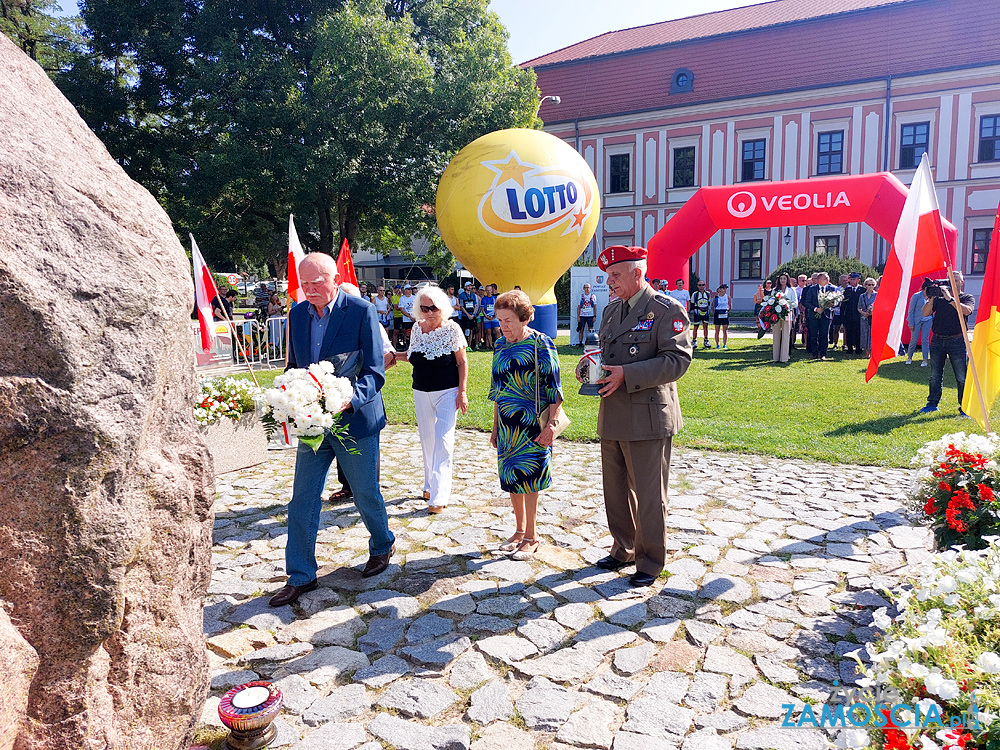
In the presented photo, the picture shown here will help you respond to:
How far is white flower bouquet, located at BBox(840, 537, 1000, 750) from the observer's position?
1.84 m

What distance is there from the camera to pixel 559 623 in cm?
404

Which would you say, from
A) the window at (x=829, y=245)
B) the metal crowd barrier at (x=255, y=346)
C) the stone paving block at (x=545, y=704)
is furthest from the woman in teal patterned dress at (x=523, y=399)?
the window at (x=829, y=245)

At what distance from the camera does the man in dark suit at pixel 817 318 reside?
16109mm

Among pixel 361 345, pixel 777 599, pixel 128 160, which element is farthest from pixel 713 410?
pixel 128 160

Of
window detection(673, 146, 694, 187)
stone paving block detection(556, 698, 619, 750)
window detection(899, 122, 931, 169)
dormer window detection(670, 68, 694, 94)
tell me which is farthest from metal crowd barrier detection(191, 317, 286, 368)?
window detection(899, 122, 931, 169)

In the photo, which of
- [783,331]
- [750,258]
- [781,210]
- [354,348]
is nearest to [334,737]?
[354,348]

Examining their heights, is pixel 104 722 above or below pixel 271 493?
above

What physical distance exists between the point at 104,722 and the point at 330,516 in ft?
12.8

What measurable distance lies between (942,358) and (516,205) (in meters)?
7.74

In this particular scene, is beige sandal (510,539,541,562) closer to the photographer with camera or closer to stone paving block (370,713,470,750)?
stone paving block (370,713,470,750)

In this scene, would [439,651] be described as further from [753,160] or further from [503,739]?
[753,160]

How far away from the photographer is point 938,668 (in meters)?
2.07

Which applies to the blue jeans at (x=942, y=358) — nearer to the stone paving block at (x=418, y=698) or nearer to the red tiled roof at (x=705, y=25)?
the stone paving block at (x=418, y=698)

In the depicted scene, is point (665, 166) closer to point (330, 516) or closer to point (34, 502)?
point (330, 516)
